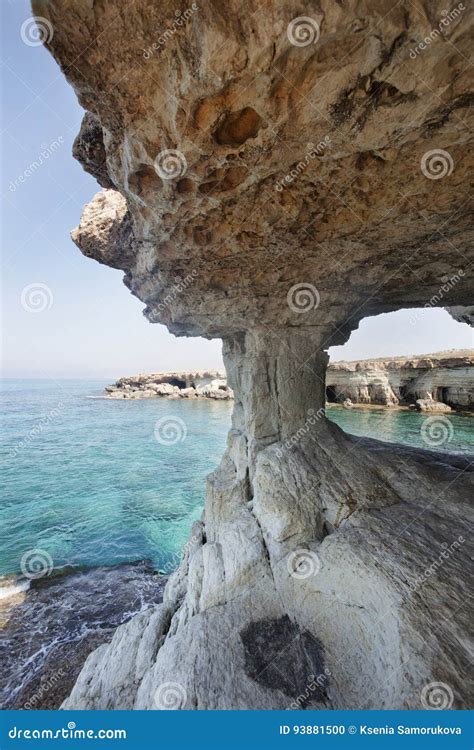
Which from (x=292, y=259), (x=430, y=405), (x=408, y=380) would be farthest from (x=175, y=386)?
(x=292, y=259)

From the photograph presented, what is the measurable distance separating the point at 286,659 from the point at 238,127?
18.6ft

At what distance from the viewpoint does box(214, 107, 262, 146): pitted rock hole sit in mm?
2975

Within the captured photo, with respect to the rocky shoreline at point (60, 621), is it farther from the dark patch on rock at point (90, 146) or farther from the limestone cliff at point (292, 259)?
the dark patch on rock at point (90, 146)

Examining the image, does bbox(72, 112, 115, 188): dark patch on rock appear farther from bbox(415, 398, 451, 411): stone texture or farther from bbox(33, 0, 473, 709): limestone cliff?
bbox(415, 398, 451, 411): stone texture

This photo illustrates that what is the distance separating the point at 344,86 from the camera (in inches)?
102

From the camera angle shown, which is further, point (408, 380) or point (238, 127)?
point (408, 380)

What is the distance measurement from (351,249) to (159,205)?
309cm

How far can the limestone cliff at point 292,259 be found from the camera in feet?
7.97

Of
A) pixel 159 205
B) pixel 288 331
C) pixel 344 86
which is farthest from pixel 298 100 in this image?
pixel 288 331

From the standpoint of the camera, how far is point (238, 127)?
122 inches

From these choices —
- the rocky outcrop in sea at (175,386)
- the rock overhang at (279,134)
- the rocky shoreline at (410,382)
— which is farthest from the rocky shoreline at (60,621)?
the rocky outcrop in sea at (175,386)

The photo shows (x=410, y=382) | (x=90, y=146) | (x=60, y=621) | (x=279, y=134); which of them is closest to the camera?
(x=279, y=134)

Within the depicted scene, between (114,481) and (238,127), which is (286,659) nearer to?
(238,127)

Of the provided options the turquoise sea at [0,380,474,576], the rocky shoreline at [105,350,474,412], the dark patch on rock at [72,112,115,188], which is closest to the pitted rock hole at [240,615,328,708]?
the dark patch on rock at [72,112,115,188]
